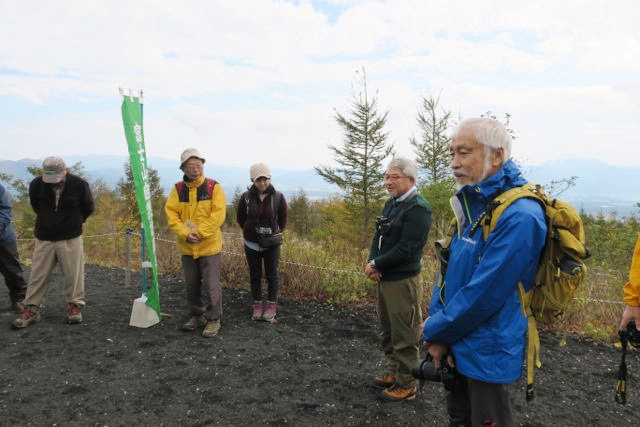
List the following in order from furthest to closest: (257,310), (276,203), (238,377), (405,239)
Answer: (257,310), (276,203), (238,377), (405,239)

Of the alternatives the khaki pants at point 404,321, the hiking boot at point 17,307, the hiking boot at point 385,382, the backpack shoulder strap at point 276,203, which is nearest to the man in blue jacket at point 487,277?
the khaki pants at point 404,321

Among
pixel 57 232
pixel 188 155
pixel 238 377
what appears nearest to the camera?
pixel 238 377

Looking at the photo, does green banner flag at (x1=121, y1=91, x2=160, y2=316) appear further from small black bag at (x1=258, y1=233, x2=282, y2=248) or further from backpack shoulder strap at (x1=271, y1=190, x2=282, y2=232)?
backpack shoulder strap at (x1=271, y1=190, x2=282, y2=232)

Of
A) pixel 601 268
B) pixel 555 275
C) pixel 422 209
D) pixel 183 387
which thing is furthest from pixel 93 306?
pixel 601 268

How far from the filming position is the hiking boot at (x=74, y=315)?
4875 millimetres

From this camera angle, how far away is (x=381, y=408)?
10.5 feet

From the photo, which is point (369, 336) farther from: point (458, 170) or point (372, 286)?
point (458, 170)

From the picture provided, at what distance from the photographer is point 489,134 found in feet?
→ 5.60

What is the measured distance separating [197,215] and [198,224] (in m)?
0.10

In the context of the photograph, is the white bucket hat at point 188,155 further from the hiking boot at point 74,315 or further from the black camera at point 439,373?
the black camera at point 439,373

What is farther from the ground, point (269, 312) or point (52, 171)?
point (52, 171)

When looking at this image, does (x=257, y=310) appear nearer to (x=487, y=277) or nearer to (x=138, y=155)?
(x=138, y=155)

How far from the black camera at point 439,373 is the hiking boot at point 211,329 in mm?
3052

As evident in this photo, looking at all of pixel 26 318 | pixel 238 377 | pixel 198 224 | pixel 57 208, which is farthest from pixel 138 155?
pixel 238 377
